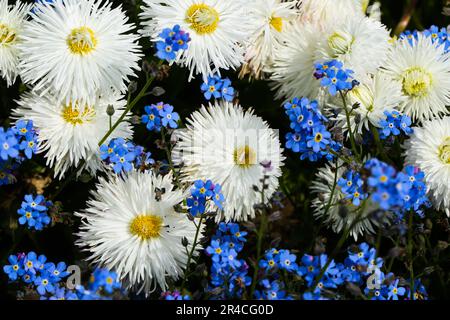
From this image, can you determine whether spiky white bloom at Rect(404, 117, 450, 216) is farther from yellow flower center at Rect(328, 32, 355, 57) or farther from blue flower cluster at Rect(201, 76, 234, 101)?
blue flower cluster at Rect(201, 76, 234, 101)

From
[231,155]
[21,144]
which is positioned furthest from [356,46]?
[21,144]

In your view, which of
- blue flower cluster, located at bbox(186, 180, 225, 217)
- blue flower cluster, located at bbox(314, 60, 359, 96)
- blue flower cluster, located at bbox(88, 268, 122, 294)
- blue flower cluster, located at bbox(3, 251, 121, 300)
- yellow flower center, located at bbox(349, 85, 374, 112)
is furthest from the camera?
yellow flower center, located at bbox(349, 85, 374, 112)

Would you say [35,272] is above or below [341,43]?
below

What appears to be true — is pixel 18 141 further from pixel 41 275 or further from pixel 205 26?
pixel 205 26

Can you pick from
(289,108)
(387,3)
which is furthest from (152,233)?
(387,3)

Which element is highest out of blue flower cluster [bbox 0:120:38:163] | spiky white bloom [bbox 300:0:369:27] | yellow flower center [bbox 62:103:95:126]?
spiky white bloom [bbox 300:0:369:27]

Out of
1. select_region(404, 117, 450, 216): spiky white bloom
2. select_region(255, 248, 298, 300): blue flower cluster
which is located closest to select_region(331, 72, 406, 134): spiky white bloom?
select_region(404, 117, 450, 216): spiky white bloom

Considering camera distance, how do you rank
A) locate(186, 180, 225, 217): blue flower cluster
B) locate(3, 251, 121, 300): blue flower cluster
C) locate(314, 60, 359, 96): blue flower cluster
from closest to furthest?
1. locate(3, 251, 121, 300): blue flower cluster
2. locate(186, 180, 225, 217): blue flower cluster
3. locate(314, 60, 359, 96): blue flower cluster

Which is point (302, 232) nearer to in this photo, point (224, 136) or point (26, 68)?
point (224, 136)
